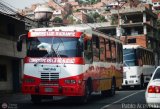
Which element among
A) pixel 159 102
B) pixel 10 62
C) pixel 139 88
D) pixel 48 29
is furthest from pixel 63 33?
pixel 139 88

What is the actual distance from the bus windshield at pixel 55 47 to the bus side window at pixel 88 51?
68 centimetres

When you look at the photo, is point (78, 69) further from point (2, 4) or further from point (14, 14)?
point (14, 14)

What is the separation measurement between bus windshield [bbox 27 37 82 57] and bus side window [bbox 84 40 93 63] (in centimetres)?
68

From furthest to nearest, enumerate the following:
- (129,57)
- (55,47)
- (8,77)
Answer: (129,57) → (8,77) → (55,47)

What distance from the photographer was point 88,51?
18594 mm

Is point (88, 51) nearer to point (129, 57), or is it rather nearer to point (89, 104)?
point (89, 104)

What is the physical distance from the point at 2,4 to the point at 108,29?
7121 cm

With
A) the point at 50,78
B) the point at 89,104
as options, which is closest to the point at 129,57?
the point at 89,104

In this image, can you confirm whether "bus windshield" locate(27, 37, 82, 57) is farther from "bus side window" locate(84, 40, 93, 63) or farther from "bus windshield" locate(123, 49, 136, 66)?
"bus windshield" locate(123, 49, 136, 66)

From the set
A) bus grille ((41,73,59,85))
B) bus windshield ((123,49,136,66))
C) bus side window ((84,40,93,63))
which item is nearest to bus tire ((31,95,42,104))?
bus grille ((41,73,59,85))

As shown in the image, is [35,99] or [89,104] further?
[35,99]

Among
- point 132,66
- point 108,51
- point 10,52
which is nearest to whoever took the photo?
point 108,51

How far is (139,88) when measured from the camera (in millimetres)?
32938

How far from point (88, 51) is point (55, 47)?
→ 1.67 metres
